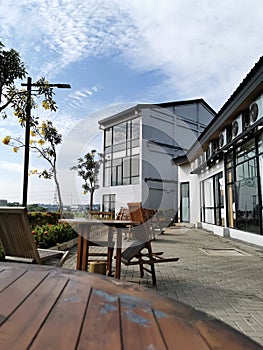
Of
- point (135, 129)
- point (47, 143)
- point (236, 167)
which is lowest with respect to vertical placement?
point (236, 167)

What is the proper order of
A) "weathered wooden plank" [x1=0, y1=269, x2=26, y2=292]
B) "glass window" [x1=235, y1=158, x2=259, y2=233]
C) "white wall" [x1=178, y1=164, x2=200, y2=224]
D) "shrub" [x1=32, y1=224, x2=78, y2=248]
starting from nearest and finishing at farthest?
"weathered wooden plank" [x1=0, y1=269, x2=26, y2=292], "shrub" [x1=32, y1=224, x2=78, y2=248], "glass window" [x1=235, y1=158, x2=259, y2=233], "white wall" [x1=178, y1=164, x2=200, y2=224]

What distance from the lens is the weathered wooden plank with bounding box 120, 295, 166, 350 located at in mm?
591

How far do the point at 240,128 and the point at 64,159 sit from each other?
6.92m

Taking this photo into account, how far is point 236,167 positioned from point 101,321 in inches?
331

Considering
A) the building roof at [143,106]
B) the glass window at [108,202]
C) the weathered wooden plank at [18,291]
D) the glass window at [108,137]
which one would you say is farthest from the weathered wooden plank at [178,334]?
the glass window at [108,137]

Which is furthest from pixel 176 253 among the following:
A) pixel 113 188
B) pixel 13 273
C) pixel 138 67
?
pixel 113 188

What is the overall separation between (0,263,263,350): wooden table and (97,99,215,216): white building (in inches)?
615

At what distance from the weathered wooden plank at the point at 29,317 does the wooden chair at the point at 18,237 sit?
5.07 feet

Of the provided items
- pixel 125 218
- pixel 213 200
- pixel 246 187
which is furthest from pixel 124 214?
pixel 213 200

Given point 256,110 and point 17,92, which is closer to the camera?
point 17,92

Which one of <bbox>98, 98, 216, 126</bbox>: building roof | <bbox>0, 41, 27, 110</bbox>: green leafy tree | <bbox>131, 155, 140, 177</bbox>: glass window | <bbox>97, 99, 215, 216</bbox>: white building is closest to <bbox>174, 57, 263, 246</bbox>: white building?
<bbox>0, 41, 27, 110</bbox>: green leafy tree

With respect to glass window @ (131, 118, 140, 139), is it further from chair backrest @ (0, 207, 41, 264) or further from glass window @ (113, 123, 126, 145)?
chair backrest @ (0, 207, 41, 264)

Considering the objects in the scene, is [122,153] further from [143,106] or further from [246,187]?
[246,187]

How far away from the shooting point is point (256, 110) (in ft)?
20.5
